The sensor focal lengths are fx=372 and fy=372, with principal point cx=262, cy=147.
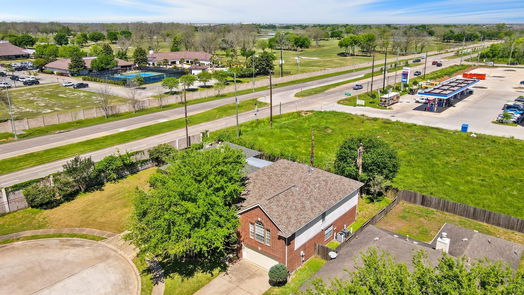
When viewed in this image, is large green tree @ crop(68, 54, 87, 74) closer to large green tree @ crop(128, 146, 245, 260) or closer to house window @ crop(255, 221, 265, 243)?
large green tree @ crop(128, 146, 245, 260)

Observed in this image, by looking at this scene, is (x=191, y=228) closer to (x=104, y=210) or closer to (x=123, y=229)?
(x=123, y=229)

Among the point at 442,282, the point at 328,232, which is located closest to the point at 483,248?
the point at 328,232

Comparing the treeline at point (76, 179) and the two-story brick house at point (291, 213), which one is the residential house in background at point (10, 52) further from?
the two-story brick house at point (291, 213)

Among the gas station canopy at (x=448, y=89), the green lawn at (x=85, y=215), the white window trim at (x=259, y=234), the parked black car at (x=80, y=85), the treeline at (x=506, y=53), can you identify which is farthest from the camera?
the treeline at (x=506, y=53)

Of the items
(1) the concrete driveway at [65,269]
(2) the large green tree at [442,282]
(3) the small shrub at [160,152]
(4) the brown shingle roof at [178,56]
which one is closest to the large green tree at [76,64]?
(4) the brown shingle roof at [178,56]

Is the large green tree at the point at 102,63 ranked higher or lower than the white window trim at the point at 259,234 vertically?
higher

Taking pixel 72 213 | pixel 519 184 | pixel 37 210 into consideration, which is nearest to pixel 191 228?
pixel 72 213
